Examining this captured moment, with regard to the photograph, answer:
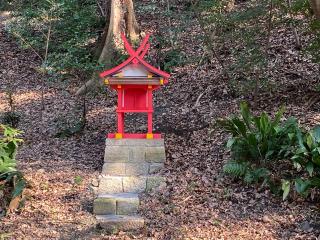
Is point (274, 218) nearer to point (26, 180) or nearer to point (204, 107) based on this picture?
point (26, 180)

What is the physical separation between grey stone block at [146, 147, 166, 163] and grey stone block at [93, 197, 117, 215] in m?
1.47

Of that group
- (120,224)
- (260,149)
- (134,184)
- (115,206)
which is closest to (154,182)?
(134,184)

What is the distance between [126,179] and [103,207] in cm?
99

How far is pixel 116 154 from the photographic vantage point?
313 inches

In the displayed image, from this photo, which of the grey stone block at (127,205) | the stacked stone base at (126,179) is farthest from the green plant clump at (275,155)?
the grey stone block at (127,205)

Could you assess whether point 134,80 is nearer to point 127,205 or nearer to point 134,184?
point 134,184

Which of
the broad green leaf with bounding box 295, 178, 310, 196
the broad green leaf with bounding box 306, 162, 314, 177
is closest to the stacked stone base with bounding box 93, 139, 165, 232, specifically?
the broad green leaf with bounding box 295, 178, 310, 196

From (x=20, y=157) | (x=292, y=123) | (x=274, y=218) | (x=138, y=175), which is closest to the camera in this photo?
(x=274, y=218)

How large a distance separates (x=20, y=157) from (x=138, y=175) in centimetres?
236

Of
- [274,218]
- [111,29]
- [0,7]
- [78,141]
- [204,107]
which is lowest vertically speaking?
[274,218]

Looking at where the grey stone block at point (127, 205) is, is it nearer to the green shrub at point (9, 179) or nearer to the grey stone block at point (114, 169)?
the grey stone block at point (114, 169)

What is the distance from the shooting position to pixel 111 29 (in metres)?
12.7

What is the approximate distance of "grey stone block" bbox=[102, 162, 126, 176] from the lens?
773 centimetres

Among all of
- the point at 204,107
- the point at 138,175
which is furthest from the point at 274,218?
the point at 204,107
